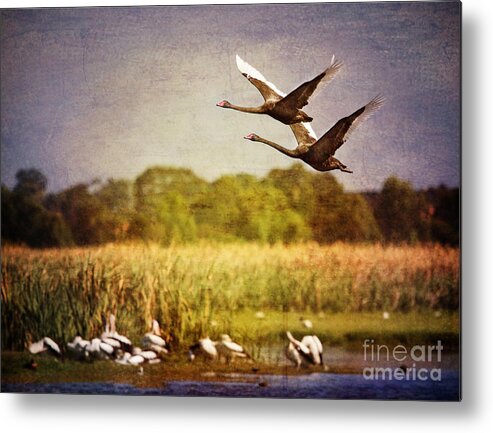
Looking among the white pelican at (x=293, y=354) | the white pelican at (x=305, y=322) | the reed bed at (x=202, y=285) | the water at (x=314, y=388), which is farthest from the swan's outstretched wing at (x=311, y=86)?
the water at (x=314, y=388)

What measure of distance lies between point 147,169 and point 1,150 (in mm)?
681

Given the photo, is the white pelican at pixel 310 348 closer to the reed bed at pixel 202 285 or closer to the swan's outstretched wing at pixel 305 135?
the reed bed at pixel 202 285

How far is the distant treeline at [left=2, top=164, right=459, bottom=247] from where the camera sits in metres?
4.66

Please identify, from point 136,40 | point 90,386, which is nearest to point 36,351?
point 90,386

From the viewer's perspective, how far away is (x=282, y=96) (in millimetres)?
4707

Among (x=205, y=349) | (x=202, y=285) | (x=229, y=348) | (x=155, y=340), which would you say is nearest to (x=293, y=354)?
(x=229, y=348)

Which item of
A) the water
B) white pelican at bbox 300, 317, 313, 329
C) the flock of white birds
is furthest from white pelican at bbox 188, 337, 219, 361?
white pelican at bbox 300, 317, 313, 329

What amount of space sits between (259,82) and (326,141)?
396 mm

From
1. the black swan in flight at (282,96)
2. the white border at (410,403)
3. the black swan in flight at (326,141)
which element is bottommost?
the white border at (410,403)

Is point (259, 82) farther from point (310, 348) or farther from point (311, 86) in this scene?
point (310, 348)

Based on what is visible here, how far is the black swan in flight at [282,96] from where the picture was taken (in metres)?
4.70

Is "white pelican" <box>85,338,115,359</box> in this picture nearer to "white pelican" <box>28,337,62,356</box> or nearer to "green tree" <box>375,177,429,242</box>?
"white pelican" <box>28,337,62,356</box>

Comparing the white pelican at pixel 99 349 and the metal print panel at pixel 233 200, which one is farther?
the white pelican at pixel 99 349

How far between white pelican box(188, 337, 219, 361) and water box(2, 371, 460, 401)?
4.8 inches
